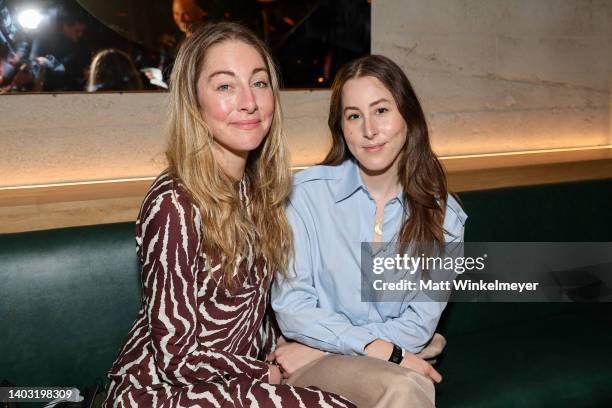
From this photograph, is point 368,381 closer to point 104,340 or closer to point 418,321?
point 418,321

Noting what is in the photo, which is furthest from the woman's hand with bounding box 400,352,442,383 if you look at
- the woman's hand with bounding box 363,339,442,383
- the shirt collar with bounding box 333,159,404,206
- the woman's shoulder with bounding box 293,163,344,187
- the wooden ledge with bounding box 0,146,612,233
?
the wooden ledge with bounding box 0,146,612,233

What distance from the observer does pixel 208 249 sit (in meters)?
1.62

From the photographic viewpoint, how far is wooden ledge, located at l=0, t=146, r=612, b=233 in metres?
2.18

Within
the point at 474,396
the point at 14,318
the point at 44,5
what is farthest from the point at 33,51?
the point at 474,396

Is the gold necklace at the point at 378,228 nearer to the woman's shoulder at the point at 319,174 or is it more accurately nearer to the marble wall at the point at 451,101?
the woman's shoulder at the point at 319,174

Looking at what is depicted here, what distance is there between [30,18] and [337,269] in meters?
1.65

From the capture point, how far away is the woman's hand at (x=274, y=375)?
5.87ft

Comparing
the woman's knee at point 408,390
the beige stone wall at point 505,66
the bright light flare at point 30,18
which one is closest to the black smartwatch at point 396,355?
the woman's knee at point 408,390

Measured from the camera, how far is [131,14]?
2756mm

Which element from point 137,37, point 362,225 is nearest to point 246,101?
point 362,225

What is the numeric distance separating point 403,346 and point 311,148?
64.2 inches

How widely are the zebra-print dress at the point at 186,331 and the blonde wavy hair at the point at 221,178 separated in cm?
4

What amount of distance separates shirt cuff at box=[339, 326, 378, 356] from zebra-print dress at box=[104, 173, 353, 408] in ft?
0.65

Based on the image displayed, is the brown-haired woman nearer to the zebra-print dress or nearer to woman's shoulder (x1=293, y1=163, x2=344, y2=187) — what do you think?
woman's shoulder (x1=293, y1=163, x2=344, y2=187)
